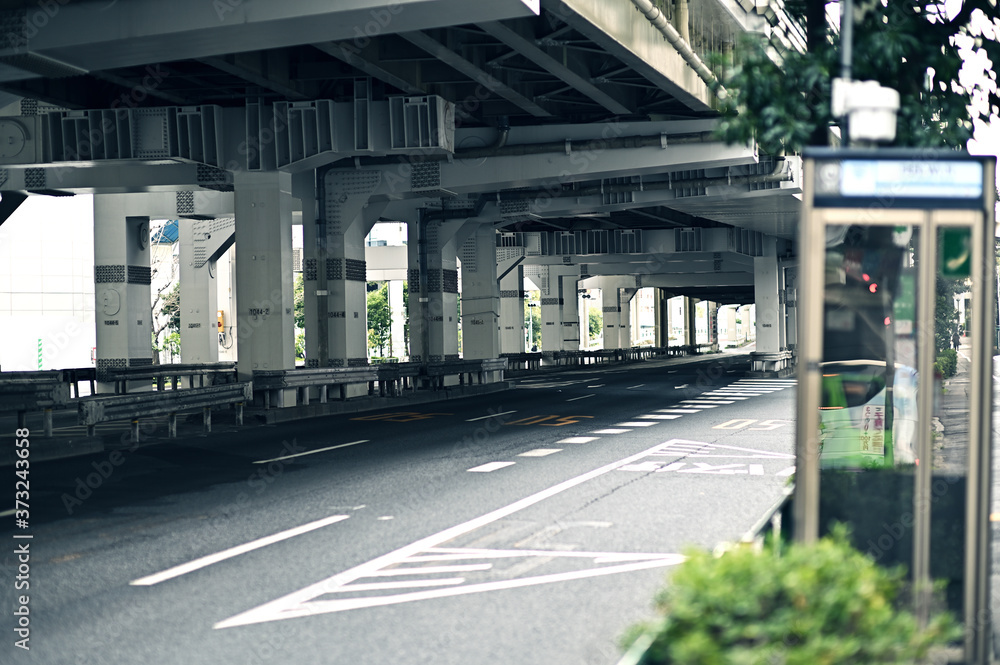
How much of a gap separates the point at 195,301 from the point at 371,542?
33740 millimetres

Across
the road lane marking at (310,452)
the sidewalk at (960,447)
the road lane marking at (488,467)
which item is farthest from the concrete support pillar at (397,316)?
the road lane marking at (488,467)

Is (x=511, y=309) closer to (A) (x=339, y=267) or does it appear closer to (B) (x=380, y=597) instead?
(A) (x=339, y=267)

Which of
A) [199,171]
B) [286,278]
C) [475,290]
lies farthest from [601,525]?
[475,290]

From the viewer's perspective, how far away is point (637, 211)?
46.0 m

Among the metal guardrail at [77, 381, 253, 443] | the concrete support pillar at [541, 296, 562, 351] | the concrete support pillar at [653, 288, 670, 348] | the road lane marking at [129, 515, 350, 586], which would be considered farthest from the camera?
the concrete support pillar at [653, 288, 670, 348]

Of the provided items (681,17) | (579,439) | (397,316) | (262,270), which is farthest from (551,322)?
(579,439)

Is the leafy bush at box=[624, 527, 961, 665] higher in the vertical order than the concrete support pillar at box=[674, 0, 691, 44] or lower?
lower

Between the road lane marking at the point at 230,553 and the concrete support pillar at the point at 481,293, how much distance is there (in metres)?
29.6

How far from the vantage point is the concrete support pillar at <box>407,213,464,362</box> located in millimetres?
37625

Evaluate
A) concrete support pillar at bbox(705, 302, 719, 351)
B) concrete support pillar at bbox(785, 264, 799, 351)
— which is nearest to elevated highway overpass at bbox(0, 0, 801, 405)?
concrete support pillar at bbox(785, 264, 799, 351)

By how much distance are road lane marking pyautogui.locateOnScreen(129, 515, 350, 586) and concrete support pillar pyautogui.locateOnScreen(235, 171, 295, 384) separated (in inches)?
585

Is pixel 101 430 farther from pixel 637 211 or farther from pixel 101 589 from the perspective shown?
pixel 637 211

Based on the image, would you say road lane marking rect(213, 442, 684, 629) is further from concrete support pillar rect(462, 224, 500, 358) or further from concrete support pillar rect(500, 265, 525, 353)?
concrete support pillar rect(500, 265, 525, 353)

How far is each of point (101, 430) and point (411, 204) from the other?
19.1 meters
